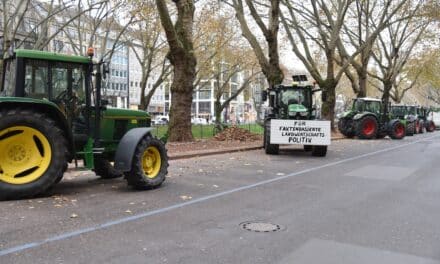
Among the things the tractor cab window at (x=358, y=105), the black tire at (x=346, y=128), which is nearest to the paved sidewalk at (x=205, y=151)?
the black tire at (x=346, y=128)

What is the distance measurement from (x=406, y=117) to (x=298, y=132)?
23964 mm

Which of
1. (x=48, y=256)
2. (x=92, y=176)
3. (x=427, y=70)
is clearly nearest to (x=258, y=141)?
(x=92, y=176)

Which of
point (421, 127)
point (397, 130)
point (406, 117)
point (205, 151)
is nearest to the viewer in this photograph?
point (205, 151)

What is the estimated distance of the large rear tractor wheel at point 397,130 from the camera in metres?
29.8

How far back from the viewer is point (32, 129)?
7965mm

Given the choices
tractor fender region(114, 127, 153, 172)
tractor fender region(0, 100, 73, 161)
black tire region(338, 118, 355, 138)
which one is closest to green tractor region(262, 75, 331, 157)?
tractor fender region(114, 127, 153, 172)

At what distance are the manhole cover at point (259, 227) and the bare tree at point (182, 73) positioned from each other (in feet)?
39.0

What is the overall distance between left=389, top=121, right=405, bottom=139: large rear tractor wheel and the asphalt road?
62.8 feet

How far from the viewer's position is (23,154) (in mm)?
8031

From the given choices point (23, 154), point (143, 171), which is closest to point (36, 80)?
point (23, 154)

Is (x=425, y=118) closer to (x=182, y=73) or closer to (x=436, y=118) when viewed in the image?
(x=436, y=118)

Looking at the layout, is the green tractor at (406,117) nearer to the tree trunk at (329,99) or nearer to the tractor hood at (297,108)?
the tree trunk at (329,99)

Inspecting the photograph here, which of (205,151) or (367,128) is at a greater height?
(367,128)

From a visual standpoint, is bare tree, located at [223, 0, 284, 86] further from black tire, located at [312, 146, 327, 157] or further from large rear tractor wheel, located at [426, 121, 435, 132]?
large rear tractor wheel, located at [426, 121, 435, 132]
